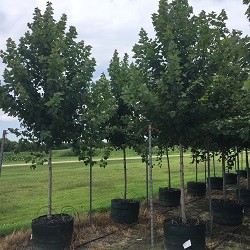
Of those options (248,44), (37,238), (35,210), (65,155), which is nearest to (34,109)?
(37,238)

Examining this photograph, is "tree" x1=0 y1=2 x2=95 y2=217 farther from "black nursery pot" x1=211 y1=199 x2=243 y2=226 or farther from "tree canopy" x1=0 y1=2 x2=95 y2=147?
"black nursery pot" x1=211 y1=199 x2=243 y2=226

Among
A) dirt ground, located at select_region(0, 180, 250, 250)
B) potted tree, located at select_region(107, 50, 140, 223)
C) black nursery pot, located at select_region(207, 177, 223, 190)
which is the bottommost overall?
dirt ground, located at select_region(0, 180, 250, 250)

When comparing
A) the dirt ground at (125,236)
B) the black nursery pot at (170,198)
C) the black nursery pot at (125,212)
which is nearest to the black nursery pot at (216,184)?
the black nursery pot at (170,198)

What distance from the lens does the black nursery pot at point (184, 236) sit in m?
7.14

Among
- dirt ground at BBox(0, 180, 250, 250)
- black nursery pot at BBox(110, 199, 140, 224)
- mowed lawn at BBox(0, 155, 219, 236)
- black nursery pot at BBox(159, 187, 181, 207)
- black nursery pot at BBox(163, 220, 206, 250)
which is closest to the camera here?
black nursery pot at BBox(163, 220, 206, 250)

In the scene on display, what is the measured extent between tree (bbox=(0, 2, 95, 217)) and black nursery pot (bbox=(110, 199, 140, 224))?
2.79 meters

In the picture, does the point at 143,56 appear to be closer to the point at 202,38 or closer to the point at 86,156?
the point at 202,38

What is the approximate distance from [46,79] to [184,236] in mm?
4915

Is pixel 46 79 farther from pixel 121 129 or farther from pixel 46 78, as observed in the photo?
pixel 121 129

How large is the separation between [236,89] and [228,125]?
1343 mm

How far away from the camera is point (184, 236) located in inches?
281

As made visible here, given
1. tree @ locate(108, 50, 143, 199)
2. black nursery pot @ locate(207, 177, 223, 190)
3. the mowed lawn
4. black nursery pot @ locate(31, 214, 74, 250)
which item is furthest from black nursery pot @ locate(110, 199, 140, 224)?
black nursery pot @ locate(207, 177, 223, 190)

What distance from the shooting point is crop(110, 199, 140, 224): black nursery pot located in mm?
10133

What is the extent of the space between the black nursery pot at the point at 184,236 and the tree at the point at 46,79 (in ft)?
9.97
